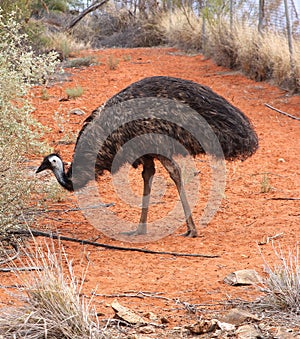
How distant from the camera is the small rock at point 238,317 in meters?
3.62

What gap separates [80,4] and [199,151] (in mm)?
19379

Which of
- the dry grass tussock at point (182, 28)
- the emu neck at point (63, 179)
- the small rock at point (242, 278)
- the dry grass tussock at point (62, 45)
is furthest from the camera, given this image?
the dry grass tussock at point (182, 28)

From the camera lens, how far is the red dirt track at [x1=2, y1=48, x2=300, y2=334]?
447 cm

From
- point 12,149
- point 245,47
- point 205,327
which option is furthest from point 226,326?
point 245,47

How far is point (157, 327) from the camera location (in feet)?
12.2

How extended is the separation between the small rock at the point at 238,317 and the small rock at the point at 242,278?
0.73 metres

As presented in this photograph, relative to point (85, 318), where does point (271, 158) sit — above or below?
below

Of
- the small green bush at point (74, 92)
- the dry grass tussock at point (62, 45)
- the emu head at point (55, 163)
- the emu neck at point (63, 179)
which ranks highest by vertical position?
the dry grass tussock at point (62, 45)

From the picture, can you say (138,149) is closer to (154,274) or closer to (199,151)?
(199,151)

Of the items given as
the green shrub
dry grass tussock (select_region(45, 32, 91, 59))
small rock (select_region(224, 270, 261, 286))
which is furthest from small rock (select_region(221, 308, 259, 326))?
dry grass tussock (select_region(45, 32, 91, 59))

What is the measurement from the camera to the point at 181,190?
5.97 meters

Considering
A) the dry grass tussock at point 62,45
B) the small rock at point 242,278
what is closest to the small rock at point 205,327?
the small rock at point 242,278

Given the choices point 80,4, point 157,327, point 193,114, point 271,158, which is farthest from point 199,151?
point 80,4

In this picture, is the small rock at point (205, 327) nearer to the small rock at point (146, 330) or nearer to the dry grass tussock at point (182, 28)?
the small rock at point (146, 330)
